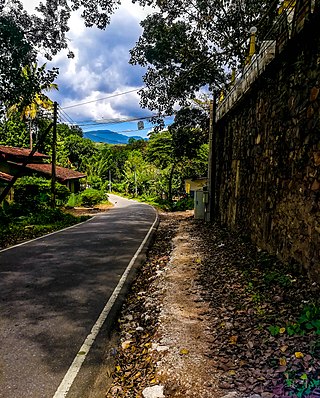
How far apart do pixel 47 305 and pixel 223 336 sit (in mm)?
3147

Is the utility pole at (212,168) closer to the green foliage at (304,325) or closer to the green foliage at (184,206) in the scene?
the green foliage at (304,325)

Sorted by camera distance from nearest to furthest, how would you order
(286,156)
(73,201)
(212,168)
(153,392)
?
(153,392)
(286,156)
(212,168)
(73,201)

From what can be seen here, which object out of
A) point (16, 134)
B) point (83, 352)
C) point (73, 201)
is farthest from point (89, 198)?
point (83, 352)

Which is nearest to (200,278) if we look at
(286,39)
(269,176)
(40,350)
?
(269,176)

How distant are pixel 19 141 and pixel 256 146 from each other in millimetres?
39307

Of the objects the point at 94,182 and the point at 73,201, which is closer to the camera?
the point at 73,201

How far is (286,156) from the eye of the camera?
632 cm

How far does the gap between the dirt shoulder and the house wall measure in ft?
2.04

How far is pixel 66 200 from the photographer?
3347 centimetres

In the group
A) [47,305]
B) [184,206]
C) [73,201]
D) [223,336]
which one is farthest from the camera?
[73,201]

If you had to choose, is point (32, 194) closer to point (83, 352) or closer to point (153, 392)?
point (83, 352)

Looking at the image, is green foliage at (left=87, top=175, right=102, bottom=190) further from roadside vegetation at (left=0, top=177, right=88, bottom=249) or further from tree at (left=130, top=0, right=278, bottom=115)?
tree at (left=130, top=0, right=278, bottom=115)

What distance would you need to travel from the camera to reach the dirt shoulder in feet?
10.9

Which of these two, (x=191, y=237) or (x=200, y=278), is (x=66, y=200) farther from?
(x=200, y=278)
